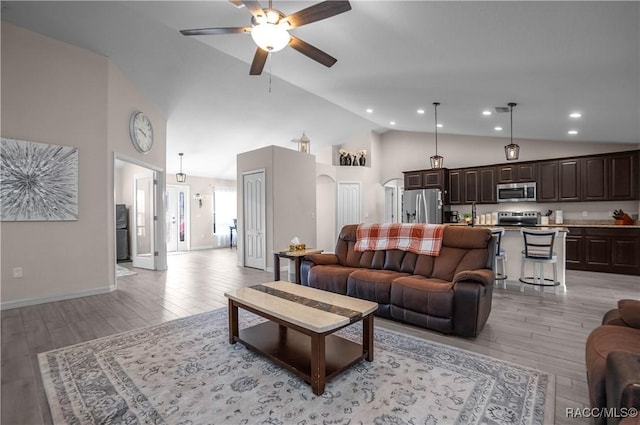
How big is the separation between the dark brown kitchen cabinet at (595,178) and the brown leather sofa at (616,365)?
17.0ft

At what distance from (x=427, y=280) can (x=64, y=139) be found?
492 centimetres

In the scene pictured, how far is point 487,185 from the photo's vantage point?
23.3 ft

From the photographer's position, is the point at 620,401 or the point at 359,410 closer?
the point at 620,401

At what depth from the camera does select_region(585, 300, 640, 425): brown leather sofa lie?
1.10 meters

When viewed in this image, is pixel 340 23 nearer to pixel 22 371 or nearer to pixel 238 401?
pixel 238 401

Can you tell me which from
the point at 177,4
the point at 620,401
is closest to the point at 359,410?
the point at 620,401

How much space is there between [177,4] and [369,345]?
3870 mm

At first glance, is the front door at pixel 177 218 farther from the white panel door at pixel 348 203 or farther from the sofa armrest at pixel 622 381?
the sofa armrest at pixel 622 381

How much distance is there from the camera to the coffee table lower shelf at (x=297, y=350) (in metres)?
2.08

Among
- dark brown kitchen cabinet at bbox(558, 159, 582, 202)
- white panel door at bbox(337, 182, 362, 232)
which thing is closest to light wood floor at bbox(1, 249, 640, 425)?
dark brown kitchen cabinet at bbox(558, 159, 582, 202)

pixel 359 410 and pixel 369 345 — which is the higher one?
pixel 369 345

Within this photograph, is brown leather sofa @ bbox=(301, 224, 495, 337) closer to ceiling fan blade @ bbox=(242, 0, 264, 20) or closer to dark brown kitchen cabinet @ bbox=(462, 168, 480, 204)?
ceiling fan blade @ bbox=(242, 0, 264, 20)

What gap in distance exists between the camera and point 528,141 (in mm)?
6750

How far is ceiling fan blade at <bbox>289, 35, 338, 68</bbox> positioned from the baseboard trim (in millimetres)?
4251
